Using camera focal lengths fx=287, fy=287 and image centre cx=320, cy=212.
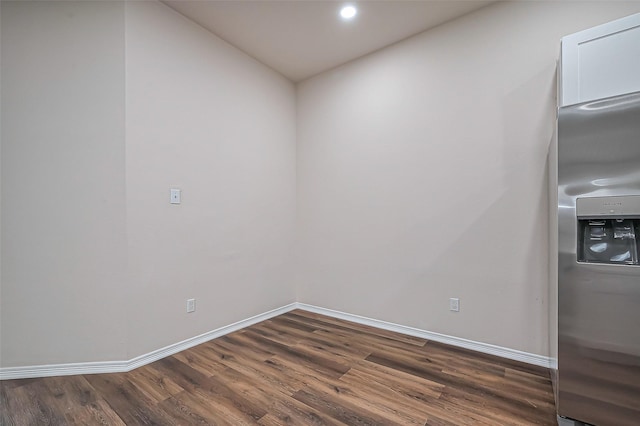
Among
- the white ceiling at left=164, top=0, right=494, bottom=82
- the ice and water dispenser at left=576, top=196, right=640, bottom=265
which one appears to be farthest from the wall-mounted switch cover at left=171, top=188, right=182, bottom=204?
the ice and water dispenser at left=576, top=196, right=640, bottom=265

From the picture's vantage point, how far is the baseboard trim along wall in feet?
6.79

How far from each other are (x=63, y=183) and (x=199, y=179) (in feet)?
3.11

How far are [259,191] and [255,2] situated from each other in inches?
68.9

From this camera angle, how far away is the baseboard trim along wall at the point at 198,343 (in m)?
2.07

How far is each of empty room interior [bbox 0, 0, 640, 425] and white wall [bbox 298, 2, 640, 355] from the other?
0.7 inches

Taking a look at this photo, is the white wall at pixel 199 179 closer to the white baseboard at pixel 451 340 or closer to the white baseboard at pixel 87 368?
the white baseboard at pixel 87 368

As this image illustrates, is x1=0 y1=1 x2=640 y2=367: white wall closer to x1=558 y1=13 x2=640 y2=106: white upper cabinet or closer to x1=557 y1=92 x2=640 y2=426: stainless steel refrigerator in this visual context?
x1=558 y1=13 x2=640 y2=106: white upper cabinet

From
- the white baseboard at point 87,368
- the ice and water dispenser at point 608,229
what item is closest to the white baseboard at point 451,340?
the ice and water dispenser at point 608,229

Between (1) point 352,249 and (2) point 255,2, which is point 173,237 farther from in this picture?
(2) point 255,2

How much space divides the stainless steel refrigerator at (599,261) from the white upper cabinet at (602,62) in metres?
0.43

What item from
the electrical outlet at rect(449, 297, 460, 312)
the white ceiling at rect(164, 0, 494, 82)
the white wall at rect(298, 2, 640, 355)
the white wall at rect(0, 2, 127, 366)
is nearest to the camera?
the white wall at rect(0, 2, 127, 366)

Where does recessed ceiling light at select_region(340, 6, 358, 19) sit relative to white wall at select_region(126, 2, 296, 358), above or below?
above

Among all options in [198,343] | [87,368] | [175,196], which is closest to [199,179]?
[175,196]

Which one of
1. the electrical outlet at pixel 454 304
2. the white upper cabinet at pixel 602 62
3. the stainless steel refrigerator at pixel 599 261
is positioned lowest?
the electrical outlet at pixel 454 304
